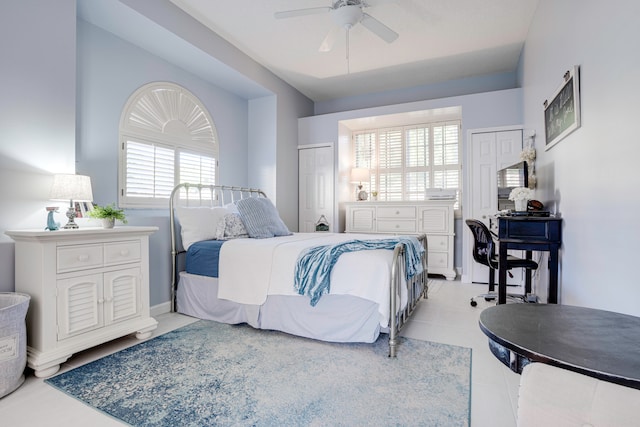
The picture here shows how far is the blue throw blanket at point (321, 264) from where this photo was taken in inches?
93.3

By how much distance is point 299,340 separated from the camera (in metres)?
2.51

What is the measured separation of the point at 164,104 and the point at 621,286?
3.92 m

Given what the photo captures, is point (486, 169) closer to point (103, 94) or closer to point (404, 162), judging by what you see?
point (404, 162)

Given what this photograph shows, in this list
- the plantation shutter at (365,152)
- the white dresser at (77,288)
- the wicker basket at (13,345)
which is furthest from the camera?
the plantation shutter at (365,152)

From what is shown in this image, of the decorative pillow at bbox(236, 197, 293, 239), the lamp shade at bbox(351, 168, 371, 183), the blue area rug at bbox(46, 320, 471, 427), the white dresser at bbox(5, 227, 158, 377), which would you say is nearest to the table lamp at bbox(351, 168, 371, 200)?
the lamp shade at bbox(351, 168, 371, 183)

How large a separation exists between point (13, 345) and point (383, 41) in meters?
4.13

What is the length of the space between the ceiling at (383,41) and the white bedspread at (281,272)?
208cm

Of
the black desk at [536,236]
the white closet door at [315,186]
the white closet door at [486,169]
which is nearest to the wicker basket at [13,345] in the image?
the black desk at [536,236]

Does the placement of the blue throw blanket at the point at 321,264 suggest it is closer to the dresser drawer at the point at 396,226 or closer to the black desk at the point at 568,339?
the black desk at the point at 568,339

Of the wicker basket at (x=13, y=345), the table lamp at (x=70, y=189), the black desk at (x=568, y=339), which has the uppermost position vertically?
the table lamp at (x=70, y=189)

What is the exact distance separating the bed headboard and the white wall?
3.30 m

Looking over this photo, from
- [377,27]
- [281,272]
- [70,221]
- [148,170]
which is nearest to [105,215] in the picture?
[70,221]

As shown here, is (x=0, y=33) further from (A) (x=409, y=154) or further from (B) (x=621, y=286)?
(A) (x=409, y=154)

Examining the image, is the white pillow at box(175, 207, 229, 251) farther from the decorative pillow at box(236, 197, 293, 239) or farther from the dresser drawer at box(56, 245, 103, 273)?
the dresser drawer at box(56, 245, 103, 273)
